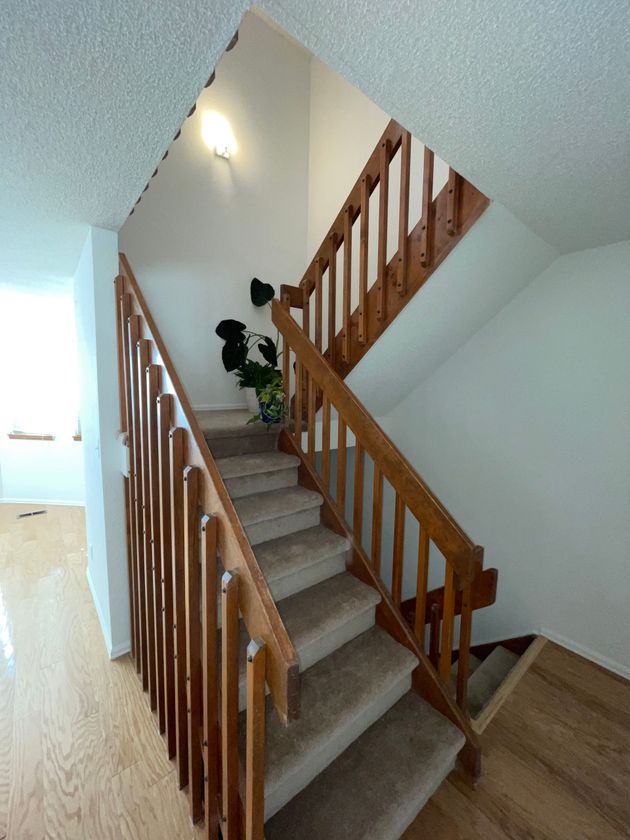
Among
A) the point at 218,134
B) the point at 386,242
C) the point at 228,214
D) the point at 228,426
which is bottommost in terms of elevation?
the point at 228,426

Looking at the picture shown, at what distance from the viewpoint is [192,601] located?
1.04 m

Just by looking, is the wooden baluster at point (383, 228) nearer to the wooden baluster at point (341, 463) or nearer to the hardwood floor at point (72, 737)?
the wooden baluster at point (341, 463)

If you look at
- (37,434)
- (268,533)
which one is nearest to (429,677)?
(268,533)

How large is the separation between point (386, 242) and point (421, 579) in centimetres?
178

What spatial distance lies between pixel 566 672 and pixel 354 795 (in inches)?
55.7

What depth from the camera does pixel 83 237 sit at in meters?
1.67

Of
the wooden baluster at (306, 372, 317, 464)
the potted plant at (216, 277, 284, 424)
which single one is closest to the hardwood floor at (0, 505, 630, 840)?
the wooden baluster at (306, 372, 317, 464)

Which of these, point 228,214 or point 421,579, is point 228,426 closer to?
point 421,579

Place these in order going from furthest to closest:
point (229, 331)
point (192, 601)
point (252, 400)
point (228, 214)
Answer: point (228, 214)
point (252, 400)
point (229, 331)
point (192, 601)

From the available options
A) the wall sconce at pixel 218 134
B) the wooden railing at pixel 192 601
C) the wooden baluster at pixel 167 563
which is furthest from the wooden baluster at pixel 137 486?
the wall sconce at pixel 218 134

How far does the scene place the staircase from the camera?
0.91 m

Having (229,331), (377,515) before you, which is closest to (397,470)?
(377,515)

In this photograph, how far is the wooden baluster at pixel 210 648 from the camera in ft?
2.99

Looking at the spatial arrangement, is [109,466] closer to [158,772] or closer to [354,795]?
[158,772]
